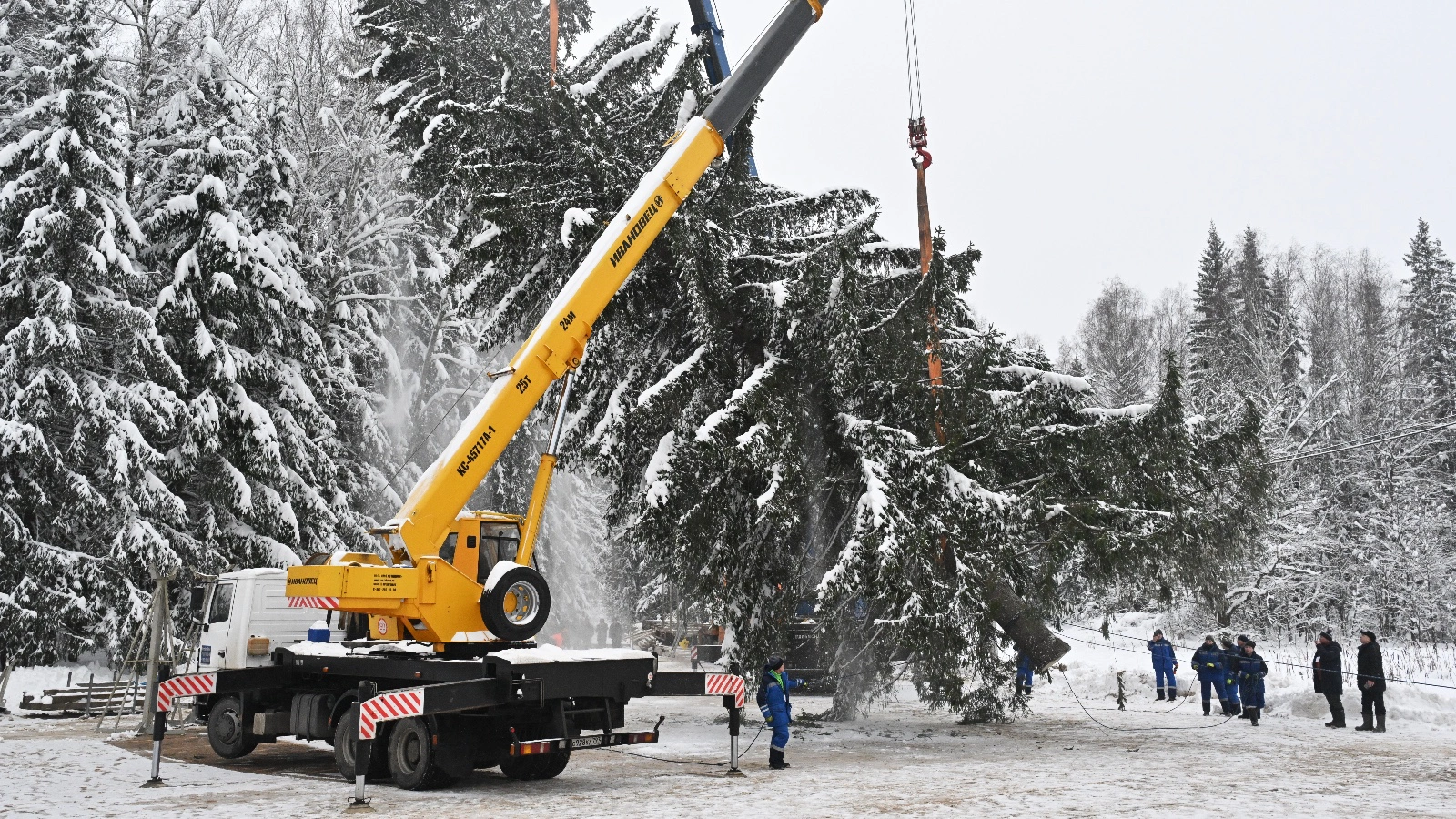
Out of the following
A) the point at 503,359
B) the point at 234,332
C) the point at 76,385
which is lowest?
the point at 76,385

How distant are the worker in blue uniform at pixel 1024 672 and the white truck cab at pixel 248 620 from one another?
32.1 feet

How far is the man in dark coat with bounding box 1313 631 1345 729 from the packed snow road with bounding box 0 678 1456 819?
1.58ft

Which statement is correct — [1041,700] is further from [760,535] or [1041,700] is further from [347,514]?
[347,514]

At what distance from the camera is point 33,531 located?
794 inches

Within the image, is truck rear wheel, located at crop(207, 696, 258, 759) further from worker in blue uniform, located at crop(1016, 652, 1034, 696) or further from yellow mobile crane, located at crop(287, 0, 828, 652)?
worker in blue uniform, located at crop(1016, 652, 1034, 696)

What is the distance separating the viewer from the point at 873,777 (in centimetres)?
1083

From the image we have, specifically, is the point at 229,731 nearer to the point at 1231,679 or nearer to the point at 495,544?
the point at 495,544

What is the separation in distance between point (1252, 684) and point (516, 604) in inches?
469

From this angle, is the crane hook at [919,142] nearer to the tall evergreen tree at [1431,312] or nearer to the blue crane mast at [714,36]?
the blue crane mast at [714,36]

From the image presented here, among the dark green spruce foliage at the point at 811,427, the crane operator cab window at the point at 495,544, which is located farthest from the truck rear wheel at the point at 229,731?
the dark green spruce foliage at the point at 811,427

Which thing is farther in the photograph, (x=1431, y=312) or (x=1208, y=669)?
(x=1431, y=312)

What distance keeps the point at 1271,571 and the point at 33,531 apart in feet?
98.9

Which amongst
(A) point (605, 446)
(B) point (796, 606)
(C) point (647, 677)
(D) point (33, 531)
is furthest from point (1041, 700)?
(D) point (33, 531)

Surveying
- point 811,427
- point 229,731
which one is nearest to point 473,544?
point 229,731
